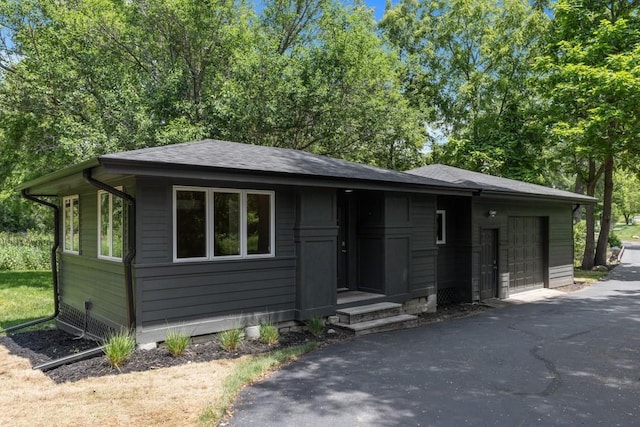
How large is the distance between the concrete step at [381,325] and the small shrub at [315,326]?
0.38m

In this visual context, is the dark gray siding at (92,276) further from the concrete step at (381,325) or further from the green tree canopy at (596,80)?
the green tree canopy at (596,80)

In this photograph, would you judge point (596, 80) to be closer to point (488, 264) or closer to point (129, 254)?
point (488, 264)

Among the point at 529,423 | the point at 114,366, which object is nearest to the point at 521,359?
the point at 529,423

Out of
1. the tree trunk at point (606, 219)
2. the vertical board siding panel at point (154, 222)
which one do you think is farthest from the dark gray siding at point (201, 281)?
the tree trunk at point (606, 219)

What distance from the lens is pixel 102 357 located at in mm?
5938

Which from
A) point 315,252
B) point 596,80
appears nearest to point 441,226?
point 315,252

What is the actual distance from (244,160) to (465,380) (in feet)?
14.2

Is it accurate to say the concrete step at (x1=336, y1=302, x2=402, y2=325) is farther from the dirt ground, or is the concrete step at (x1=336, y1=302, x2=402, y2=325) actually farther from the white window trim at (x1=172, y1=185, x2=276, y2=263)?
the dirt ground

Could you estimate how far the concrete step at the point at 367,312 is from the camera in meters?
7.84

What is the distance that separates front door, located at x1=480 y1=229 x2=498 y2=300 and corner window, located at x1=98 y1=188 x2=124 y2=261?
8115mm

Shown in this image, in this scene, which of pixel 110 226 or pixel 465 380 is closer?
pixel 465 380

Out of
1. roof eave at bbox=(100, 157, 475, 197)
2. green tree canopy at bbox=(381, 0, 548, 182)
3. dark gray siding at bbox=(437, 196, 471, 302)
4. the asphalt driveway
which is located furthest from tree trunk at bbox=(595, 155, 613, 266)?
roof eave at bbox=(100, 157, 475, 197)

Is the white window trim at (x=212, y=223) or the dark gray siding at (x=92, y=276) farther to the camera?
the dark gray siding at (x=92, y=276)

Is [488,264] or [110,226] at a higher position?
[110,226]
